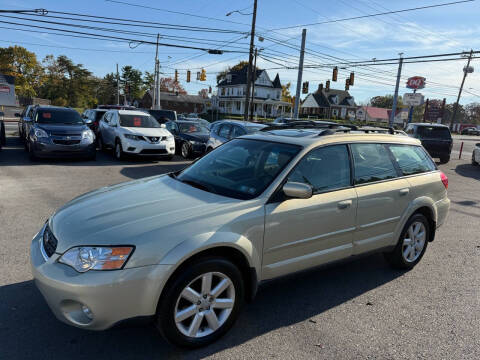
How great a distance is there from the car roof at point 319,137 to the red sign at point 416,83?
40863 millimetres

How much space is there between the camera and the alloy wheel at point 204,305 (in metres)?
2.60

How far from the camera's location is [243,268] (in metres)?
2.93

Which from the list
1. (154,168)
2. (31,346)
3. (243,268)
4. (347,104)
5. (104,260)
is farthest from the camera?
(347,104)

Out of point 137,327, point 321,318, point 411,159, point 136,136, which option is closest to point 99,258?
point 137,327

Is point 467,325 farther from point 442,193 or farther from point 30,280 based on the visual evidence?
point 30,280

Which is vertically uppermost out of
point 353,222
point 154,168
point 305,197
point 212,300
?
point 305,197

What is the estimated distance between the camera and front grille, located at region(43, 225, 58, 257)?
→ 8.59ft

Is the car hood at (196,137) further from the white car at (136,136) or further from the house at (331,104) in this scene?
the house at (331,104)

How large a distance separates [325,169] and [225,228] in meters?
1.37

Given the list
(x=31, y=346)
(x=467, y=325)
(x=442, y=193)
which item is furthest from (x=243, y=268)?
(x=442, y=193)

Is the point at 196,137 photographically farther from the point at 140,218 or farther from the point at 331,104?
the point at 331,104

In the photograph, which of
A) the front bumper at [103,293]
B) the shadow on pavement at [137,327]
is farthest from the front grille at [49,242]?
the shadow on pavement at [137,327]

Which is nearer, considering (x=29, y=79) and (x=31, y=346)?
(x=31, y=346)

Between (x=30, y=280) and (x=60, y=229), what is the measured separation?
133 cm
